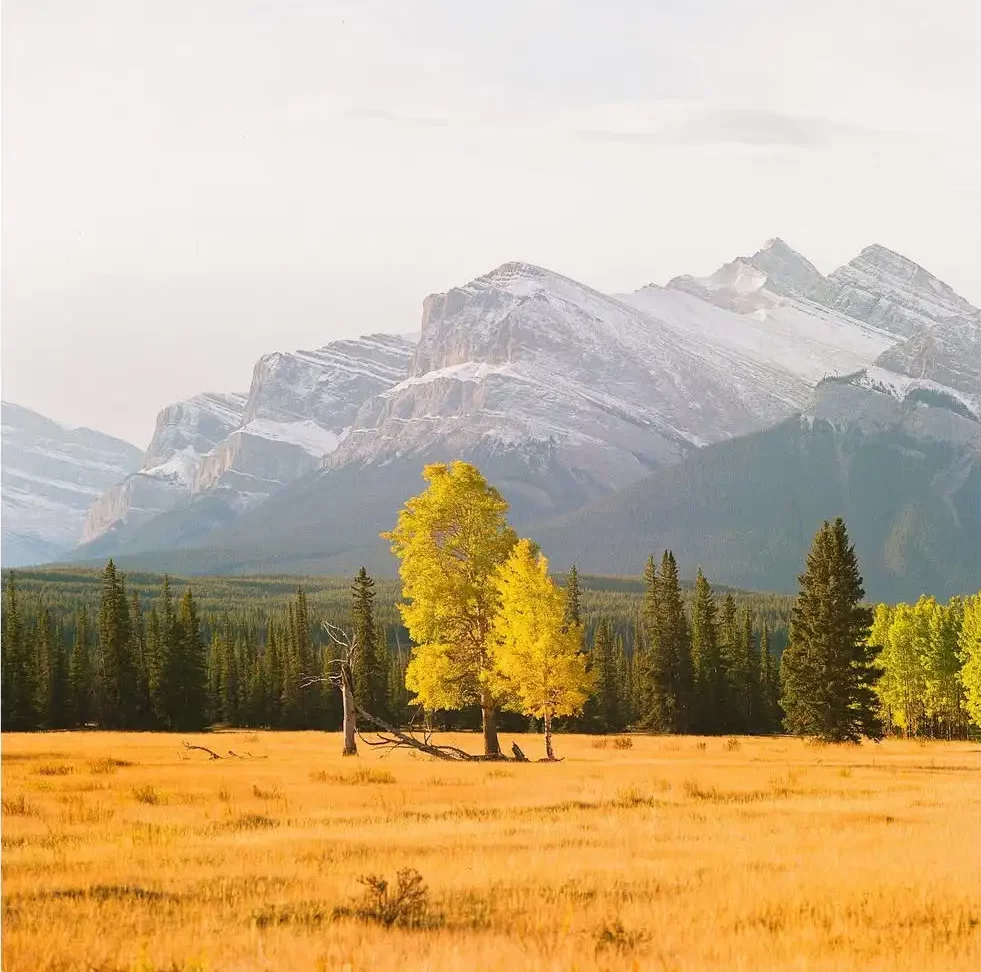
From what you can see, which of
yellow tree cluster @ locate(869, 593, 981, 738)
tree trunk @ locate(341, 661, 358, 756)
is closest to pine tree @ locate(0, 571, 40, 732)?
tree trunk @ locate(341, 661, 358, 756)

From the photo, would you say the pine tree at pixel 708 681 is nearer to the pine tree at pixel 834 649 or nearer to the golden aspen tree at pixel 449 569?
Answer: the pine tree at pixel 834 649

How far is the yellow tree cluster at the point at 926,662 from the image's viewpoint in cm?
10631

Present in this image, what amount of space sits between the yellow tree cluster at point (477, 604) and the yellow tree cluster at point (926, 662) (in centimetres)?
5937

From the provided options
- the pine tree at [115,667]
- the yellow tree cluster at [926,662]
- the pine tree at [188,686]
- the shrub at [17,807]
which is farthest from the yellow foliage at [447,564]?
the pine tree at [188,686]

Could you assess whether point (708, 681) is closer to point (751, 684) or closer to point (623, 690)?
point (751, 684)

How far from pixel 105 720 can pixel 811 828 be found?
3844 inches

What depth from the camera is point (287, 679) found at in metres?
134

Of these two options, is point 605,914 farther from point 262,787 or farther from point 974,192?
point 262,787

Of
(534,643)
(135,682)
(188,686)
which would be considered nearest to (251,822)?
(534,643)

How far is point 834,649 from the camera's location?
65.9 meters

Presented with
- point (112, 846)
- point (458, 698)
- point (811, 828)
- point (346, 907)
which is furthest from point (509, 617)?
point (346, 907)

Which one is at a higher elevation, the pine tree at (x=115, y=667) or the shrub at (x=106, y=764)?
the pine tree at (x=115, y=667)

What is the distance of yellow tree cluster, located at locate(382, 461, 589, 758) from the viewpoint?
4731 cm

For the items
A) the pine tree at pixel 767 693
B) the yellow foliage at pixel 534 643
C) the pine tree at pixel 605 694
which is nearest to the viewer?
the yellow foliage at pixel 534 643
